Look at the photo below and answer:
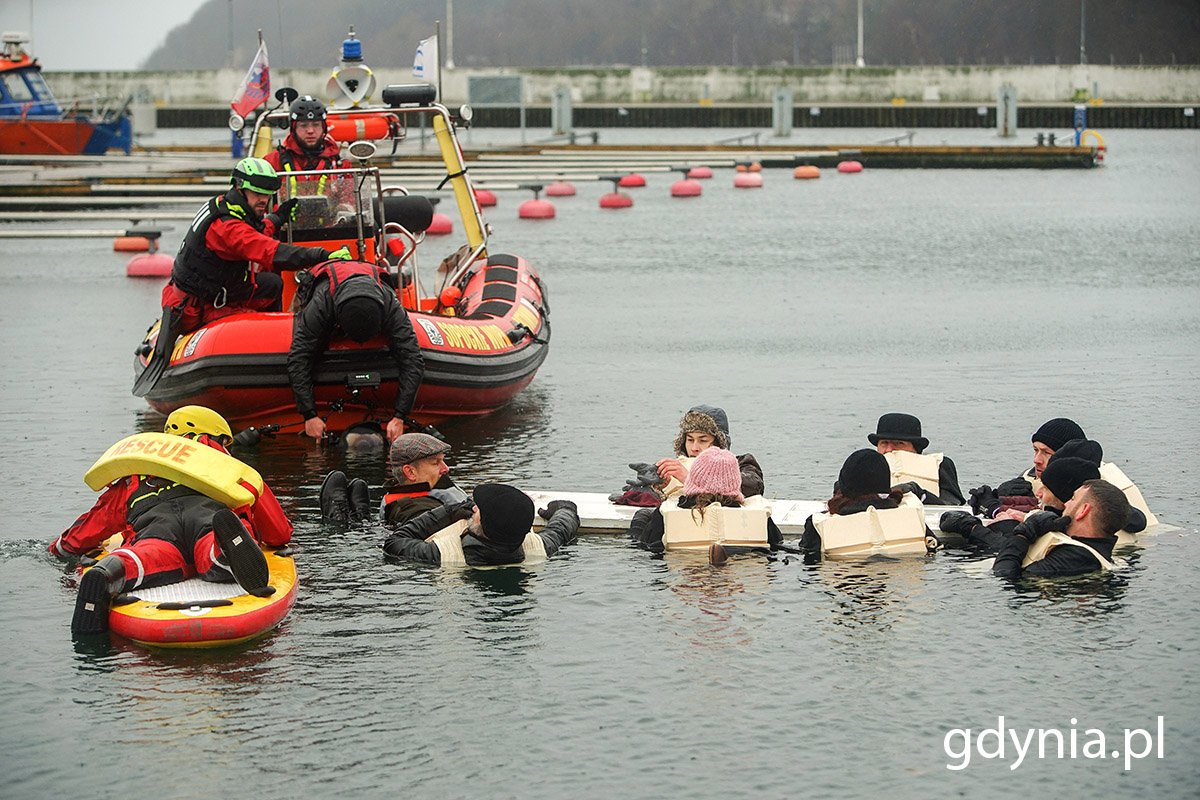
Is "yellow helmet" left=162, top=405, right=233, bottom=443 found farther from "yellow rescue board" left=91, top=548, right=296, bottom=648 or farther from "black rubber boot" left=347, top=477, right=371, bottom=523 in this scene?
"black rubber boot" left=347, top=477, right=371, bottom=523

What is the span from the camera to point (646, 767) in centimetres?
693

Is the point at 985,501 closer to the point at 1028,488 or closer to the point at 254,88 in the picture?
the point at 1028,488

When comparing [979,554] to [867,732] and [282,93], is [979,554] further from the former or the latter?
[282,93]

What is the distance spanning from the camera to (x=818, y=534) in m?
9.55

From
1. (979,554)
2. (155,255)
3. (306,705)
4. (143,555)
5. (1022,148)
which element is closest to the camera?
(306,705)

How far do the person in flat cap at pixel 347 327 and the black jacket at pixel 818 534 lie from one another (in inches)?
142

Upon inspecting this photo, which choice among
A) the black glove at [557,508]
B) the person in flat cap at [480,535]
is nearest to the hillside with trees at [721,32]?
the black glove at [557,508]

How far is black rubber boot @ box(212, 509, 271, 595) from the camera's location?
8.09 metres

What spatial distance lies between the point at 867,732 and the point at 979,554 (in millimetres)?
2584

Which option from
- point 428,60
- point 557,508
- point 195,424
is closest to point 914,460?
point 557,508

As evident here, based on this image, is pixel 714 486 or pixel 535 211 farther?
pixel 535 211

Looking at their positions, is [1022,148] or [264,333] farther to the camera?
[1022,148]

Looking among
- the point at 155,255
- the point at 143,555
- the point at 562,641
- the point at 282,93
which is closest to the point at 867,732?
the point at 562,641

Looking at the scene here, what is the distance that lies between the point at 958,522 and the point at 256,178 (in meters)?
5.51
